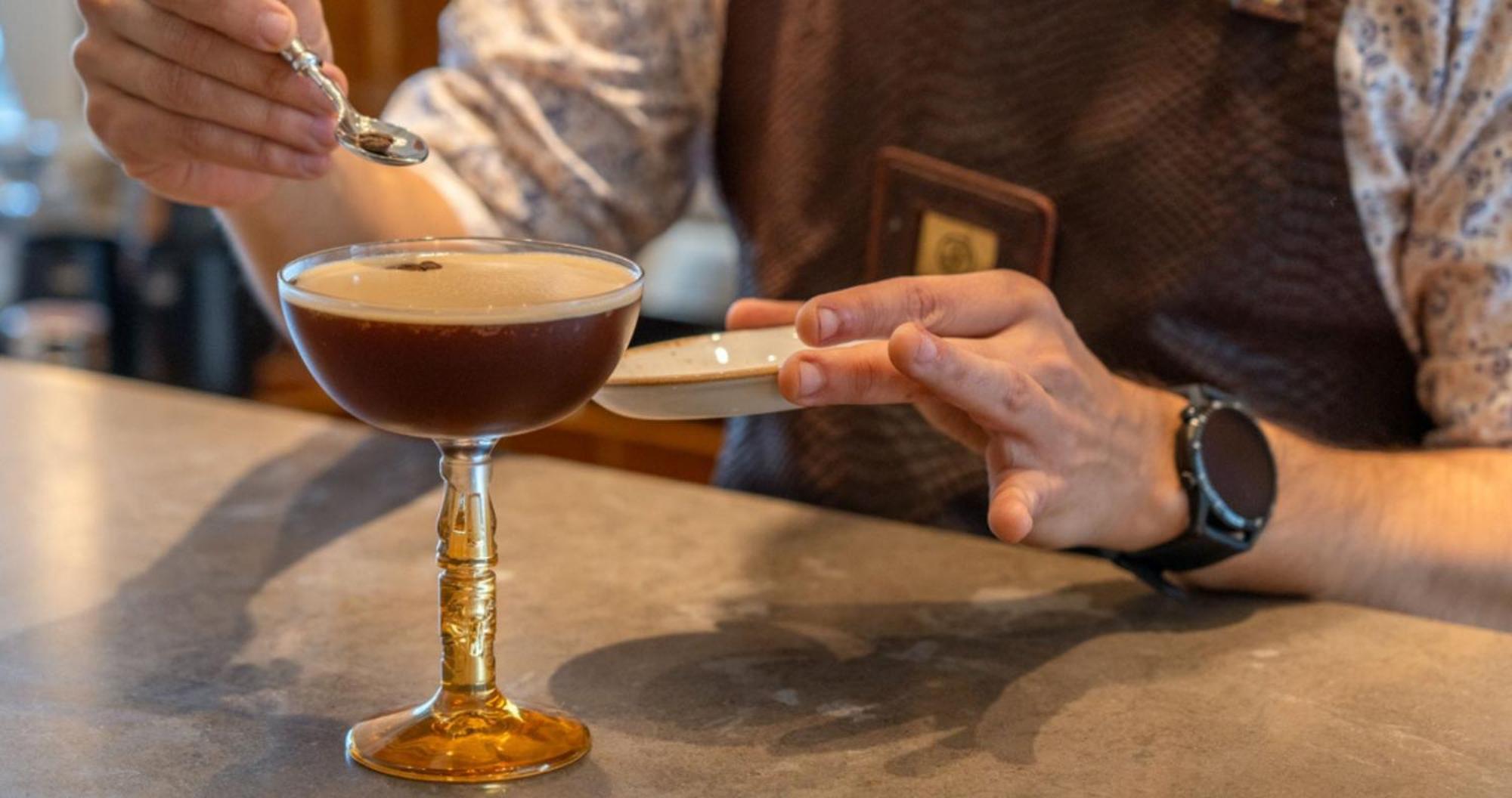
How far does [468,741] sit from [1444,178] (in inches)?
36.2

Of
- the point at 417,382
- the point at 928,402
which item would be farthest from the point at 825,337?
the point at 417,382

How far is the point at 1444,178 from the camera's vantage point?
52.2 inches

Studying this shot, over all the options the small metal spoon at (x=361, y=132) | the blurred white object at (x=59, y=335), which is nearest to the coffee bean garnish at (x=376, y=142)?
the small metal spoon at (x=361, y=132)

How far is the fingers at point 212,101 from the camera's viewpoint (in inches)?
45.5

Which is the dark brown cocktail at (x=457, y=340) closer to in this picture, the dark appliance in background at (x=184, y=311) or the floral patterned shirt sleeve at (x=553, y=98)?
the floral patterned shirt sleeve at (x=553, y=98)

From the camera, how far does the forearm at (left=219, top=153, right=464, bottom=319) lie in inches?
58.9

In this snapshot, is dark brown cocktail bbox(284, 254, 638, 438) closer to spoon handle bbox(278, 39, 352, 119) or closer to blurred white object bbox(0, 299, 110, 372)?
spoon handle bbox(278, 39, 352, 119)

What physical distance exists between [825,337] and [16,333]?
120 inches

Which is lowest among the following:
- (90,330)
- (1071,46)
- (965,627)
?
(90,330)

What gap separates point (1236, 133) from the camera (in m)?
1.40

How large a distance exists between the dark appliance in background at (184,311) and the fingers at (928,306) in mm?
2911

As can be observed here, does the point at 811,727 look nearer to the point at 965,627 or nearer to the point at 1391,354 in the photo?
the point at 965,627

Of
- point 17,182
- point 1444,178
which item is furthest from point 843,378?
point 17,182

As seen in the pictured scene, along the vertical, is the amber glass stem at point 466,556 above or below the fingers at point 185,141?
below
